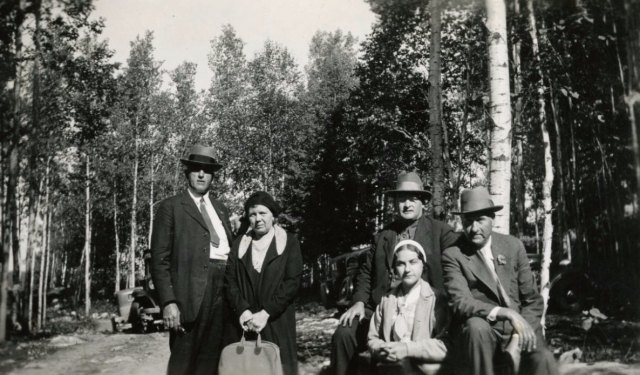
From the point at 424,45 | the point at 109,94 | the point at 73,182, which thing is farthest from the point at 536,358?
the point at 73,182

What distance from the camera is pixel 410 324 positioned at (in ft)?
9.78

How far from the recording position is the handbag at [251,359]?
123 inches

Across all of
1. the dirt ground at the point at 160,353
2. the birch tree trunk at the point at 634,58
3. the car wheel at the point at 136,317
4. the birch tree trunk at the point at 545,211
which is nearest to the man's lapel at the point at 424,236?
the dirt ground at the point at 160,353

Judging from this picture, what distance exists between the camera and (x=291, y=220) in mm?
21016

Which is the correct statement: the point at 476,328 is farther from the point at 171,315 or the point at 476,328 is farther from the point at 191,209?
the point at 191,209

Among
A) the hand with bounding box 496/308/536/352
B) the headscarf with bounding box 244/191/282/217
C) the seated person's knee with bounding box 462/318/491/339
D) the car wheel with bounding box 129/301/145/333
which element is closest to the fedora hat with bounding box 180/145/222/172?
the headscarf with bounding box 244/191/282/217

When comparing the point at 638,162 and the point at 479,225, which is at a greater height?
the point at 638,162

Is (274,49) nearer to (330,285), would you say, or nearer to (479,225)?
(330,285)

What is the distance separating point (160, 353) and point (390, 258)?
571 cm

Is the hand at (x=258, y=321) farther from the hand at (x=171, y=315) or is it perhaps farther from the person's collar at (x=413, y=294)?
the person's collar at (x=413, y=294)

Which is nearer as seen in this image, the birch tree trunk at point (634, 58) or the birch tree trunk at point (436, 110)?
the birch tree trunk at point (634, 58)

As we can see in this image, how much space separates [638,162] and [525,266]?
489cm

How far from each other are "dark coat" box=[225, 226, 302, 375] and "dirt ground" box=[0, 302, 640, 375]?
2.07 meters

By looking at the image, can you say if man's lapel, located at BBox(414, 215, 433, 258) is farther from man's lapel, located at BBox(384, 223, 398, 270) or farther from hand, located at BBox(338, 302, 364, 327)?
hand, located at BBox(338, 302, 364, 327)
